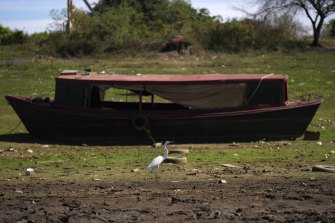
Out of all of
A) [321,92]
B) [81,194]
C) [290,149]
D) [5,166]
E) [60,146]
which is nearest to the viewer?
[81,194]

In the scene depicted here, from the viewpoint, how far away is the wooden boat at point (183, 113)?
15.6 metres

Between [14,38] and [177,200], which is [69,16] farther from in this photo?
[177,200]

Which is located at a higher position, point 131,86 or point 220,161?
point 131,86

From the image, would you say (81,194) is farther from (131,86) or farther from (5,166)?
(131,86)

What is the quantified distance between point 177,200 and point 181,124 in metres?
7.31

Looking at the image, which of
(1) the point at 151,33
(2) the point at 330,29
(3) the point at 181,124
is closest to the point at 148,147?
(3) the point at 181,124

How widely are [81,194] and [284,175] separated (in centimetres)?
Answer: 336

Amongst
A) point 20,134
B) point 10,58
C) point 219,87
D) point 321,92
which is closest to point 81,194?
point 219,87

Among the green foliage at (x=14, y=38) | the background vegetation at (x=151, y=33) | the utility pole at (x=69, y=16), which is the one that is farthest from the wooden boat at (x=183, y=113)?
the green foliage at (x=14, y=38)

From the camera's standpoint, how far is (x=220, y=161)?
40.8ft

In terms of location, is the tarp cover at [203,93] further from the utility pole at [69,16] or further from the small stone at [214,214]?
the utility pole at [69,16]

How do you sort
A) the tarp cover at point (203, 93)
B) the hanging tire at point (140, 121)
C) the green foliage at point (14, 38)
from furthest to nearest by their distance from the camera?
1. the green foliage at point (14, 38)
2. the tarp cover at point (203, 93)
3. the hanging tire at point (140, 121)

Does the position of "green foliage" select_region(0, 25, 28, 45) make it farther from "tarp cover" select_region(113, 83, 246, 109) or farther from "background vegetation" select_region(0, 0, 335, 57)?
"tarp cover" select_region(113, 83, 246, 109)

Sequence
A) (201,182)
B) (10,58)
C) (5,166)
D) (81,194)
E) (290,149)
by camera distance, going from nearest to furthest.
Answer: (81,194)
(201,182)
(5,166)
(290,149)
(10,58)
